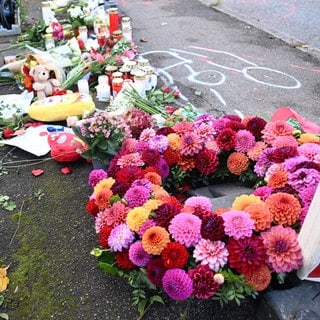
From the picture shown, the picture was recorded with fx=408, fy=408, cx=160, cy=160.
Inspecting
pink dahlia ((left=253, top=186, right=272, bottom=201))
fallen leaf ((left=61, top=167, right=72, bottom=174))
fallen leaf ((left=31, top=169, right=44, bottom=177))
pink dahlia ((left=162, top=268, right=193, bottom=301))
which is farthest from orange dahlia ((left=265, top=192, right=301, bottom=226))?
fallen leaf ((left=31, top=169, right=44, bottom=177))

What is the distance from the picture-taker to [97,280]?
2227mm

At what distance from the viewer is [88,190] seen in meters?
2.92

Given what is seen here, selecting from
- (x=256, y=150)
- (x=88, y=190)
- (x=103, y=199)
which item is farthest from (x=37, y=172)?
(x=256, y=150)

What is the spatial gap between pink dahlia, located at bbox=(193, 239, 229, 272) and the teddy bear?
8.72 feet

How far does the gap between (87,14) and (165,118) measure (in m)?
3.30

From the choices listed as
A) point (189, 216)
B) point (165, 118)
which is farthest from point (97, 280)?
point (165, 118)

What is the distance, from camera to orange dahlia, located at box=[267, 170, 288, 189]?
7.02 feet

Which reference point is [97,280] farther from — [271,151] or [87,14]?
[87,14]

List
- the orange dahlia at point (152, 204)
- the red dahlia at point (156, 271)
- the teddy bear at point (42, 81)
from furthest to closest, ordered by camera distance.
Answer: the teddy bear at point (42, 81) → the orange dahlia at point (152, 204) → the red dahlia at point (156, 271)

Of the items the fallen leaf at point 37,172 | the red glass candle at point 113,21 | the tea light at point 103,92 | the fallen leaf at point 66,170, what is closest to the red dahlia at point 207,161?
the fallen leaf at point 66,170

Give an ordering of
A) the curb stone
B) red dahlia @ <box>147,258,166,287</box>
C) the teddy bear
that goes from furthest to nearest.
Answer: the teddy bear
red dahlia @ <box>147,258,166,287</box>
the curb stone

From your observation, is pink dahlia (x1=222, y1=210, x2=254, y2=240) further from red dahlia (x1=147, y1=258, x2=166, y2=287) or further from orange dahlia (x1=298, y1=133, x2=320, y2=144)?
orange dahlia (x1=298, y1=133, x2=320, y2=144)

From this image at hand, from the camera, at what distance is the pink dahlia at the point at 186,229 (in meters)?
1.89

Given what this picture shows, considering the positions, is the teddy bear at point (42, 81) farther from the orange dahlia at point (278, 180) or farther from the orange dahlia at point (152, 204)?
the orange dahlia at point (278, 180)
